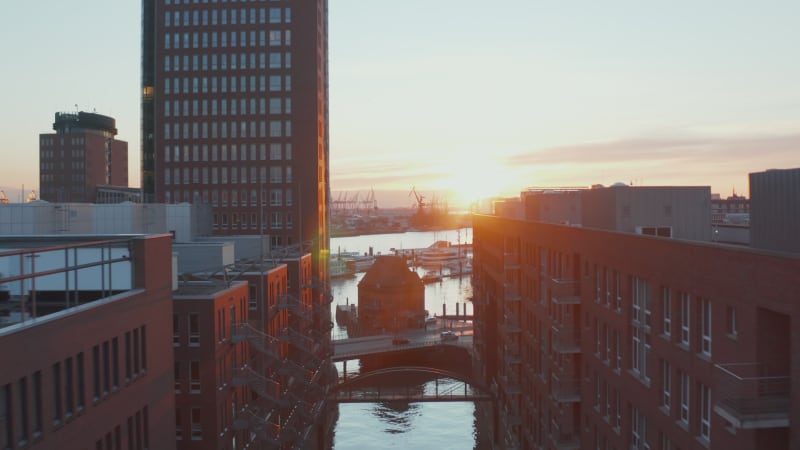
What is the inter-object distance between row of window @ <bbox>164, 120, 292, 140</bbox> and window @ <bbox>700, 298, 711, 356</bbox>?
59.9 metres

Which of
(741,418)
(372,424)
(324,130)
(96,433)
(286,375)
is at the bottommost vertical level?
(372,424)

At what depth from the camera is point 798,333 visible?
16.6 m

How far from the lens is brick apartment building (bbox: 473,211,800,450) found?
1784cm

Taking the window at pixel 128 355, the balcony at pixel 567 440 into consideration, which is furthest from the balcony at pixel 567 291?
the window at pixel 128 355

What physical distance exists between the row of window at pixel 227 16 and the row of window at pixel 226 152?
1271 centimetres

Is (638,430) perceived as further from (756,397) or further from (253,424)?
(253,424)

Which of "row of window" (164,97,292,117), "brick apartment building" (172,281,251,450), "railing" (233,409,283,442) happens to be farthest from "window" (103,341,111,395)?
"row of window" (164,97,292,117)

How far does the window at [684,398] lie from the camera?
74.1 feet

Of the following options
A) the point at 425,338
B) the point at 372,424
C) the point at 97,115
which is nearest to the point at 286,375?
the point at 372,424

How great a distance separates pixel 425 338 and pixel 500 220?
5202 cm

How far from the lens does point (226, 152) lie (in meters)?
77.9

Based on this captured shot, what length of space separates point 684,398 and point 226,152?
6288 centimetres

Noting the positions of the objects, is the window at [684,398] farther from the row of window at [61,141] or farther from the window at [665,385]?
the row of window at [61,141]

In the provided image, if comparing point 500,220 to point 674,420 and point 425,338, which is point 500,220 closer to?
point 674,420
